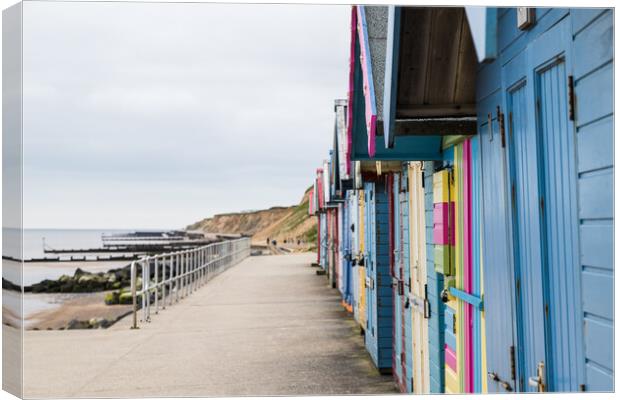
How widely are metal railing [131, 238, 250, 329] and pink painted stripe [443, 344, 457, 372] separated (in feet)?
20.9

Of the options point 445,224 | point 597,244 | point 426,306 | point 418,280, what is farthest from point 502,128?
point 418,280

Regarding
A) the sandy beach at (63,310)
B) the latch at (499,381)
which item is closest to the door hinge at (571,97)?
the latch at (499,381)

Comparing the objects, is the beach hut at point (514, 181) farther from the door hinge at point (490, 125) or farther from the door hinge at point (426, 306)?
the door hinge at point (426, 306)

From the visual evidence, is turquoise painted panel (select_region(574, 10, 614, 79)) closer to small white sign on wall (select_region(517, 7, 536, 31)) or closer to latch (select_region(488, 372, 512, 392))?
small white sign on wall (select_region(517, 7, 536, 31))

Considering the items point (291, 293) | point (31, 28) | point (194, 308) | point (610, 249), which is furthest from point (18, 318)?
point (291, 293)

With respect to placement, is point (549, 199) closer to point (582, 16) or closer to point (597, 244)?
point (597, 244)

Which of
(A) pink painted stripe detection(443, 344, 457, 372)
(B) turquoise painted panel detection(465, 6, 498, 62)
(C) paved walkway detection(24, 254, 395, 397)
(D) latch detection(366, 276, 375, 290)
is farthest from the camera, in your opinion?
(D) latch detection(366, 276, 375, 290)

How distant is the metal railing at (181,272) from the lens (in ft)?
35.0

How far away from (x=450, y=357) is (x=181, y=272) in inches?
382

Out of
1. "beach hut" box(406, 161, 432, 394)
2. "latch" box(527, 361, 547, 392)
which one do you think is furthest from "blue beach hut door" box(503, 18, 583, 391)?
"beach hut" box(406, 161, 432, 394)

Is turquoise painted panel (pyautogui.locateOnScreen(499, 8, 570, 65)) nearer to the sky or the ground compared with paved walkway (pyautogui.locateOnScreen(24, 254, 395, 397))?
nearer to the sky

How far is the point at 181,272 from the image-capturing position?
1331cm

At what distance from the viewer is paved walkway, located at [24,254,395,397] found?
639 centimetres

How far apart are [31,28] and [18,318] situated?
2009 millimetres
